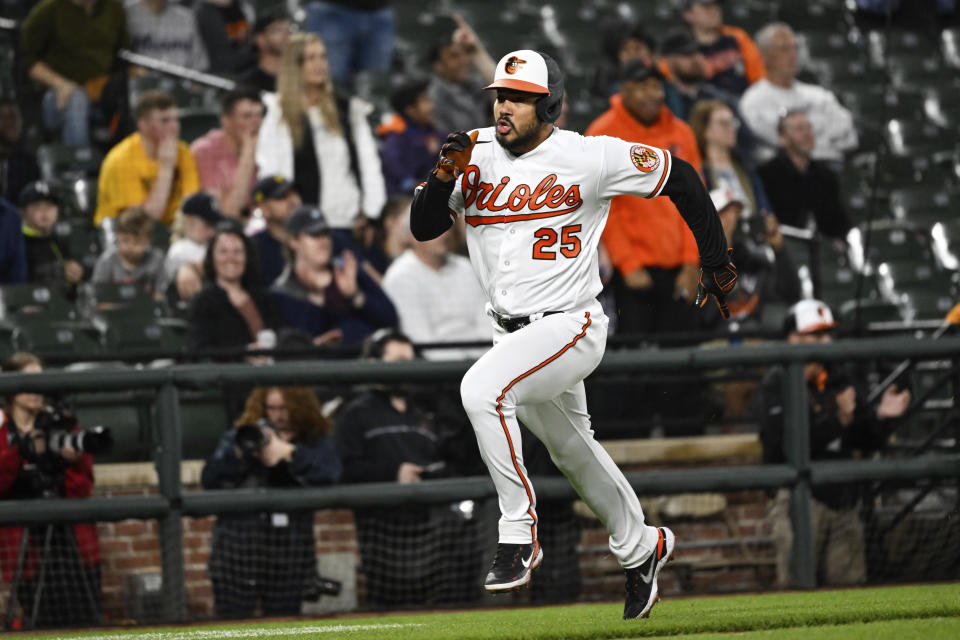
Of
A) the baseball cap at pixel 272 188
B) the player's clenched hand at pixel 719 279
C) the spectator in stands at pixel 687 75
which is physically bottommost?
the player's clenched hand at pixel 719 279

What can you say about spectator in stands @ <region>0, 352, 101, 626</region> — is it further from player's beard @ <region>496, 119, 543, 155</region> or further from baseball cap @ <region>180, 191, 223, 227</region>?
player's beard @ <region>496, 119, 543, 155</region>

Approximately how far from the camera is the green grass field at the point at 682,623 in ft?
14.9

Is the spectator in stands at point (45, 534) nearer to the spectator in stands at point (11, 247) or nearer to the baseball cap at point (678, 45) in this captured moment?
the spectator in stands at point (11, 247)

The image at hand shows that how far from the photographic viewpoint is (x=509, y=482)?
461 centimetres

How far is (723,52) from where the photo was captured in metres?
10.8

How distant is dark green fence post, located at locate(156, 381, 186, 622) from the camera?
643cm

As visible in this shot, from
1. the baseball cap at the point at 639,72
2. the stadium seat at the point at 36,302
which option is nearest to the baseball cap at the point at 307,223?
the stadium seat at the point at 36,302

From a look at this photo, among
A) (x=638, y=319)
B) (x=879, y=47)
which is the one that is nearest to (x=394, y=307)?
(x=638, y=319)

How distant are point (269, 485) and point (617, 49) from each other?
4.91m

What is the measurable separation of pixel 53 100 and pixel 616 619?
593 cm

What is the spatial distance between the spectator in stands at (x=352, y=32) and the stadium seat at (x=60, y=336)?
3.08 metres

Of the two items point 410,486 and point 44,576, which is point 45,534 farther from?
point 410,486

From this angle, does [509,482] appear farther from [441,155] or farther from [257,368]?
[257,368]

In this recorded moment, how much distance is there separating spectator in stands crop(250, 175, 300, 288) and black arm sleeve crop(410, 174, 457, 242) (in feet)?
11.4
